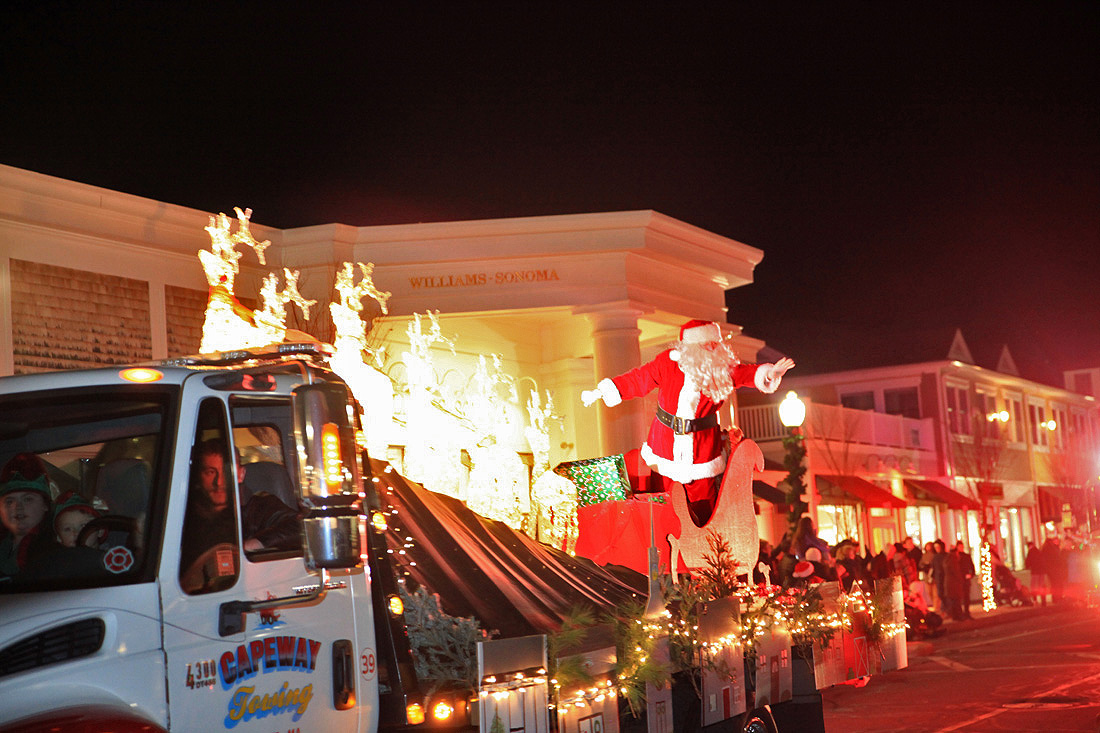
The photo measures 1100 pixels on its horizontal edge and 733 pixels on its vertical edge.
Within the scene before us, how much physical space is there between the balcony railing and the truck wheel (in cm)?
2280

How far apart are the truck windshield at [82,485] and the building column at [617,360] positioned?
1389 centimetres

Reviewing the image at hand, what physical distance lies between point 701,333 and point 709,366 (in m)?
0.31

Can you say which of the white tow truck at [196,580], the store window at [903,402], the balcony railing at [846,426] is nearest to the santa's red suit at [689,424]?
the white tow truck at [196,580]

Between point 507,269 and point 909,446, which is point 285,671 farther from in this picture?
point 909,446

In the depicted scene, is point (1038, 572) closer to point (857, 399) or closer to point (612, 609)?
point (857, 399)

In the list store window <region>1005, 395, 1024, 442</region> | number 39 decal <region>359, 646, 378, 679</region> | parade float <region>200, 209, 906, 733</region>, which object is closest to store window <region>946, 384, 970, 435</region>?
store window <region>1005, 395, 1024, 442</region>

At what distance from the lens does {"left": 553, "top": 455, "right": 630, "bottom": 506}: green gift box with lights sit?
940cm

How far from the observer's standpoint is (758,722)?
683cm

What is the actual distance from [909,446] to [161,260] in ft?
88.8

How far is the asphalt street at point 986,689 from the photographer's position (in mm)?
10477

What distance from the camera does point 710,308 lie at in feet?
67.8

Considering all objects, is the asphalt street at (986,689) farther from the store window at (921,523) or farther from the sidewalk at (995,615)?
the store window at (921,523)

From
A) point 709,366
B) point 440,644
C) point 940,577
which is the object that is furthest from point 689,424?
point 940,577

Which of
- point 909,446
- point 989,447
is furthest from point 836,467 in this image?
point 989,447
